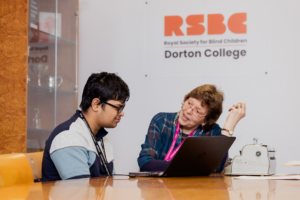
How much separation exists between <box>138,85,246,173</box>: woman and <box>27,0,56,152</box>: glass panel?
1.22 meters

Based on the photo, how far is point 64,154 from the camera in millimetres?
1507

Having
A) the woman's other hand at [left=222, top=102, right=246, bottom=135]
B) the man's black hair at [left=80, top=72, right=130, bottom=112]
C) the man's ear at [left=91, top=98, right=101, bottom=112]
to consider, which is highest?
the man's black hair at [left=80, top=72, right=130, bottom=112]

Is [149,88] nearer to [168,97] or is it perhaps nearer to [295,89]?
[168,97]

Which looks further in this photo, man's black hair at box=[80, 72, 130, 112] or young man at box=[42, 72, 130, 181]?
man's black hair at box=[80, 72, 130, 112]

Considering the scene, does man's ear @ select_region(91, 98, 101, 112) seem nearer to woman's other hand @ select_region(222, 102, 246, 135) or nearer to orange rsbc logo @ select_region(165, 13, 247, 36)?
woman's other hand @ select_region(222, 102, 246, 135)

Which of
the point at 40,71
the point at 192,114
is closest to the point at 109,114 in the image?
the point at 192,114

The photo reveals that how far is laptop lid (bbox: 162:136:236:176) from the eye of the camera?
144 cm

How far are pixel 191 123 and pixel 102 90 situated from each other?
2.56 feet

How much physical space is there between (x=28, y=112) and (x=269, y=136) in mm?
2214

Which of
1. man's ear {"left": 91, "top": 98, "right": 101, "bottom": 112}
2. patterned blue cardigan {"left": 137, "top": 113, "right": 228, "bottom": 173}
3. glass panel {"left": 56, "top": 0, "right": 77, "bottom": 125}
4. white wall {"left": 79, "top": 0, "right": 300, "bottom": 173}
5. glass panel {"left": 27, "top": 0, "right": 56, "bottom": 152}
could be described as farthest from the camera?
glass panel {"left": 56, "top": 0, "right": 77, "bottom": 125}

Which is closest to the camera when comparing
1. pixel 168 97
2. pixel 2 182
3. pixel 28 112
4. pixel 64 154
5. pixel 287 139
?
pixel 2 182

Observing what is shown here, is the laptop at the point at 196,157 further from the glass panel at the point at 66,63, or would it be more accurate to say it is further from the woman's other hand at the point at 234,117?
the glass panel at the point at 66,63

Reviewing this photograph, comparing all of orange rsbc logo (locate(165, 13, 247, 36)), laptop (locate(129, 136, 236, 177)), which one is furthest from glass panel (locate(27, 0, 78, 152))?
laptop (locate(129, 136, 236, 177))

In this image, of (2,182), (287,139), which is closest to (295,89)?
(287,139)
